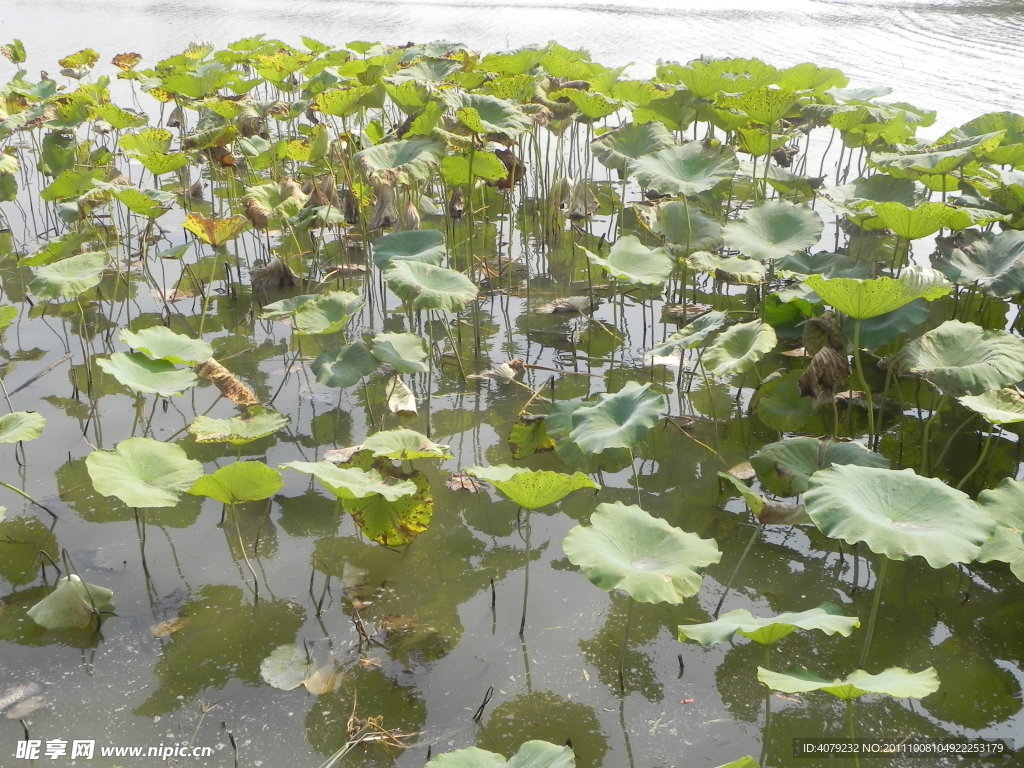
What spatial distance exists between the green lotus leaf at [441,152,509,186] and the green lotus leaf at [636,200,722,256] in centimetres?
67

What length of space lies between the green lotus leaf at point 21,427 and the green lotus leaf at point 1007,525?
222cm

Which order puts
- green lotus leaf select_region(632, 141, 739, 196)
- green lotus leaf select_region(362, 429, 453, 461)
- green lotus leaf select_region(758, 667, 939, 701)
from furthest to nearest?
1. green lotus leaf select_region(632, 141, 739, 196)
2. green lotus leaf select_region(362, 429, 453, 461)
3. green lotus leaf select_region(758, 667, 939, 701)

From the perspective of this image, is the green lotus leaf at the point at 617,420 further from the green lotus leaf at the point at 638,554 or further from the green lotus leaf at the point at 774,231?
the green lotus leaf at the point at 774,231

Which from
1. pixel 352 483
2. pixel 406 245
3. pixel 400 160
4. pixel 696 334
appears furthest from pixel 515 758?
pixel 400 160

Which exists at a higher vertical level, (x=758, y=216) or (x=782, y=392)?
(x=758, y=216)

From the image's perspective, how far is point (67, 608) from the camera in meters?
2.07

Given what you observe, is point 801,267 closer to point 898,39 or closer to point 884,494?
point 884,494

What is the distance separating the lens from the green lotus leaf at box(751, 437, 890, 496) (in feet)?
7.15

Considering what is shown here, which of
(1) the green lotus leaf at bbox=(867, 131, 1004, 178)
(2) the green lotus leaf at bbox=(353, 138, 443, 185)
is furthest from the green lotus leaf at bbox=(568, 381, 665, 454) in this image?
(1) the green lotus leaf at bbox=(867, 131, 1004, 178)

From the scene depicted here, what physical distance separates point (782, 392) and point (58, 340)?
271 centimetres

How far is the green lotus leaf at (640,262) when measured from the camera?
9.55 ft

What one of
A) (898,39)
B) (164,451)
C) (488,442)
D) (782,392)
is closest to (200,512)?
(164,451)

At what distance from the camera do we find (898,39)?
8250mm

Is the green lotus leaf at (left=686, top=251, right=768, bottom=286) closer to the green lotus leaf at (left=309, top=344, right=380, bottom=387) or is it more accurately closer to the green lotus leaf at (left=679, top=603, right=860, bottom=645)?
the green lotus leaf at (left=309, top=344, right=380, bottom=387)
